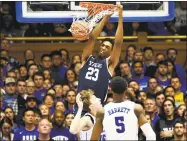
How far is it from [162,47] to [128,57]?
144cm

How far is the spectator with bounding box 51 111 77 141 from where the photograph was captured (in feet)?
39.1

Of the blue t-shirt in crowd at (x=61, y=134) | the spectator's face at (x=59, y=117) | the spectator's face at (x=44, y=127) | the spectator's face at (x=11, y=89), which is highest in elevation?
the spectator's face at (x=11, y=89)

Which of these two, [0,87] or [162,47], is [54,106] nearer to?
[0,87]

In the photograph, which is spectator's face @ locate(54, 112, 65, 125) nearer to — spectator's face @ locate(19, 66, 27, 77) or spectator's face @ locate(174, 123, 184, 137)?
spectator's face @ locate(174, 123, 184, 137)

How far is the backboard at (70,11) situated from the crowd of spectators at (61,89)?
152cm

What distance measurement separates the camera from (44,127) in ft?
37.8

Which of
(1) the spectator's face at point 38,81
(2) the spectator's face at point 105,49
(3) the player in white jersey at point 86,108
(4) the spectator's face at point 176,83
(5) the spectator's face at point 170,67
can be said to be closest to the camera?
(3) the player in white jersey at point 86,108

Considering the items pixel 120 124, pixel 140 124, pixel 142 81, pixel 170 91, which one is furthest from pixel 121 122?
pixel 142 81

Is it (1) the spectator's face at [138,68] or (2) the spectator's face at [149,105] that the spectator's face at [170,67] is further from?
(2) the spectator's face at [149,105]

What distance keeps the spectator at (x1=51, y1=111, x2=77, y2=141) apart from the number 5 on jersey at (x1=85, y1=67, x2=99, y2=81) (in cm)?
185

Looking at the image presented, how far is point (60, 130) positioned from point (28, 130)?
48 cm

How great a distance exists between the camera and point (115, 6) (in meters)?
→ 10.4

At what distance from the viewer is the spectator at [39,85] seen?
13.2 metres

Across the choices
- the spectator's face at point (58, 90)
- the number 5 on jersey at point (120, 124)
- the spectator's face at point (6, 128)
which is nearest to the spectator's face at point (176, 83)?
the spectator's face at point (58, 90)
